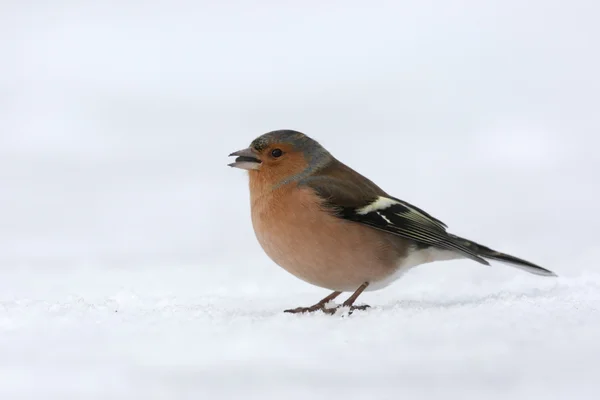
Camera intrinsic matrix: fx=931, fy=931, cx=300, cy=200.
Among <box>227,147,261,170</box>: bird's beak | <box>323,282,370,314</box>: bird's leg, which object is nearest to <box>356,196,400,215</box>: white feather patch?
<box>323,282,370,314</box>: bird's leg

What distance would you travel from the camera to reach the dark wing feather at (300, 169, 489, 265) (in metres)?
7.57

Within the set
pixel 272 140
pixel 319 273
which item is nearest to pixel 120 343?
pixel 319 273

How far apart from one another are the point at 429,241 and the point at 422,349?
2.16m

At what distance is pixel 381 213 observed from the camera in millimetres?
7672

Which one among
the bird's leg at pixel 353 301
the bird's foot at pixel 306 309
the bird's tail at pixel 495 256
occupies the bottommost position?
the bird's foot at pixel 306 309

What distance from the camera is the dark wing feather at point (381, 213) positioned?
757cm

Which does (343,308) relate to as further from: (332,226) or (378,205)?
(378,205)

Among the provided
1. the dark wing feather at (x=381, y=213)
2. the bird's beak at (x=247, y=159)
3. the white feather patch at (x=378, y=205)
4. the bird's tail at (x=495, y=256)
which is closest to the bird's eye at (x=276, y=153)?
the bird's beak at (x=247, y=159)

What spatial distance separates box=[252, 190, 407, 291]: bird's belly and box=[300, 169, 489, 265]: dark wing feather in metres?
0.09

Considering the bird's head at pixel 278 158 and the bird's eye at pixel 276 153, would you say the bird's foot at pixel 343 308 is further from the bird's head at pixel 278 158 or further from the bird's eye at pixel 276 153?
the bird's eye at pixel 276 153

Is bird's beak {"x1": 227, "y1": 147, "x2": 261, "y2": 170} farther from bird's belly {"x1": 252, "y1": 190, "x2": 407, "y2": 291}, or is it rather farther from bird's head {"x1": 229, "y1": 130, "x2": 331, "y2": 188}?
bird's belly {"x1": 252, "y1": 190, "x2": 407, "y2": 291}

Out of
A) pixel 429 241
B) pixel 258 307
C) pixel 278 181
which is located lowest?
pixel 258 307

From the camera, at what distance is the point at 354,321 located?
651 centimetres

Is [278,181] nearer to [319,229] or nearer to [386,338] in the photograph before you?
[319,229]
